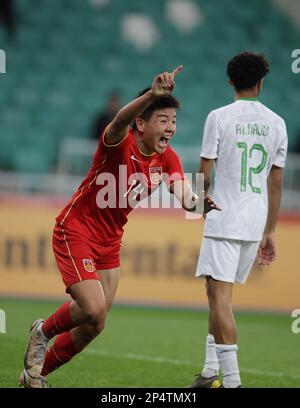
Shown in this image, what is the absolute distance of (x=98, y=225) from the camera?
22.0 ft

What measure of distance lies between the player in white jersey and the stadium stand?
10886 millimetres

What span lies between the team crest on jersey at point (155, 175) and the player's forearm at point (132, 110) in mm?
599

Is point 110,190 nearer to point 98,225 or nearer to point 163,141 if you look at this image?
point 98,225

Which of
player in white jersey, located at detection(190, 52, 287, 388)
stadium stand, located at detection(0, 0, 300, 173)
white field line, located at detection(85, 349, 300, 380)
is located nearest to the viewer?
player in white jersey, located at detection(190, 52, 287, 388)

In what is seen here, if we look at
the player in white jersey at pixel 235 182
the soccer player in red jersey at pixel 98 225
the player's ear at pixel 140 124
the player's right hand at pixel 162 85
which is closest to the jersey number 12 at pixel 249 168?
the player in white jersey at pixel 235 182

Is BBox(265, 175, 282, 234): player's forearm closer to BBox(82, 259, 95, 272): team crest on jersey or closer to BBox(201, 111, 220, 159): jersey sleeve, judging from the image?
BBox(201, 111, 220, 159): jersey sleeve

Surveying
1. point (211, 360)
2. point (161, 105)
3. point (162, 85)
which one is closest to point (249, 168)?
point (161, 105)

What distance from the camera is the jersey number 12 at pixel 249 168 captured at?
6777 millimetres

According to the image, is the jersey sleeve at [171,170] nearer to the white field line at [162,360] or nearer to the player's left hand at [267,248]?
the player's left hand at [267,248]

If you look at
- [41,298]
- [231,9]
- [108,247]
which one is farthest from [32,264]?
[231,9]

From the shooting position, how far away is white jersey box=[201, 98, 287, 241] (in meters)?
6.77

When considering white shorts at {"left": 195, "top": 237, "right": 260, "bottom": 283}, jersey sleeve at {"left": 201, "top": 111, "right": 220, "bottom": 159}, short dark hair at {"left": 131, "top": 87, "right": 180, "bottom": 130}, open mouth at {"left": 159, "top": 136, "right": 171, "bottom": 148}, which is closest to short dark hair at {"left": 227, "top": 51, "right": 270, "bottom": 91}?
jersey sleeve at {"left": 201, "top": 111, "right": 220, "bottom": 159}
